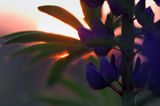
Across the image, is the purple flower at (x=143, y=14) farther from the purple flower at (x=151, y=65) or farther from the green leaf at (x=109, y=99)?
the green leaf at (x=109, y=99)

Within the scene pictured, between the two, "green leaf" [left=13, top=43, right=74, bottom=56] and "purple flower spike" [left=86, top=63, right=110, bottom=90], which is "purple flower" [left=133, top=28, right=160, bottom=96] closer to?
"purple flower spike" [left=86, top=63, right=110, bottom=90]

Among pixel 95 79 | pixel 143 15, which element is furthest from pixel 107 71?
pixel 143 15

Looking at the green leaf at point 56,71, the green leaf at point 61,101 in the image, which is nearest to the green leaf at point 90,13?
the green leaf at point 56,71

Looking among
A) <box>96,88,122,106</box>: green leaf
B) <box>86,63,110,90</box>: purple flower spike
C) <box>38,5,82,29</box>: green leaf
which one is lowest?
<box>86,63,110,90</box>: purple flower spike

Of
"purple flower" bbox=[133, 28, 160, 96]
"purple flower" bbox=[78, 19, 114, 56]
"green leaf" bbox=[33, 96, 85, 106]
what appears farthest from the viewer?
"green leaf" bbox=[33, 96, 85, 106]

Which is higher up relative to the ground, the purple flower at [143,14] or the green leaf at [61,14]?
the green leaf at [61,14]

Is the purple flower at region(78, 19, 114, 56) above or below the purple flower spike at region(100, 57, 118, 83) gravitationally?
above

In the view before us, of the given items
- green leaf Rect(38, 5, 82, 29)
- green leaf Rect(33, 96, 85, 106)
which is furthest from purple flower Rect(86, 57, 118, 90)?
green leaf Rect(33, 96, 85, 106)

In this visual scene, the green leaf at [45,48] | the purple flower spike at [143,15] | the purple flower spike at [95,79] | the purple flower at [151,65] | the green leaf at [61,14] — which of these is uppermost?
the green leaf at [61,14]
